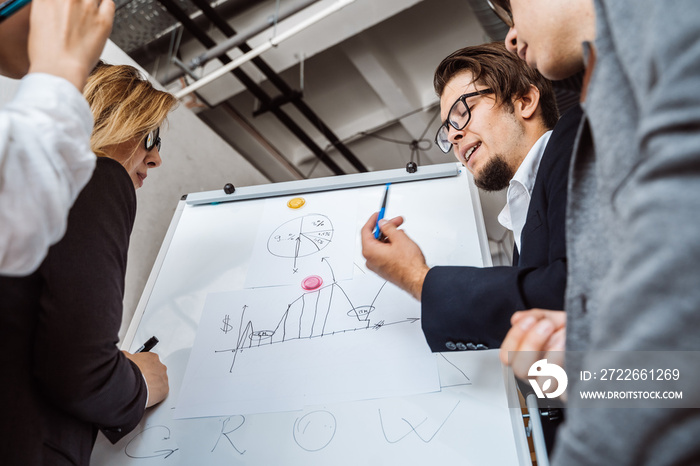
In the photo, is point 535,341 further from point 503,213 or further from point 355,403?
point 503,213

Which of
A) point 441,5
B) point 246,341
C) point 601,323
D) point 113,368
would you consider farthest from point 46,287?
point 441,5

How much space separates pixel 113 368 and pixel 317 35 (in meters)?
1.91

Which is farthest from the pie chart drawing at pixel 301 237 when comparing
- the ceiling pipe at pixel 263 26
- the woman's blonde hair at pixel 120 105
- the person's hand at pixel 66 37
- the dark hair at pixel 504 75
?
the ceiling pipe at pixel 263 26

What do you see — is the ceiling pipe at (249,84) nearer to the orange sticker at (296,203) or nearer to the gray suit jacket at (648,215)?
the orange sticker at (296,203)

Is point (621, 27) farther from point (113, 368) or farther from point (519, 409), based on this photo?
point (113, 368)

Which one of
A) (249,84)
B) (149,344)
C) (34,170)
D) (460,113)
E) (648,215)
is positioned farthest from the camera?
(249,84)

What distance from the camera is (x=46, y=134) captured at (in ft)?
1.63

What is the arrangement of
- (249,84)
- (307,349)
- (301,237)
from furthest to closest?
(249,84), (301,237), (307,349)

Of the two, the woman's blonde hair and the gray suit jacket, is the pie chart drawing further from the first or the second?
the gray suit jacket

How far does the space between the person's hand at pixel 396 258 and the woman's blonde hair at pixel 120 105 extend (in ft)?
1.68

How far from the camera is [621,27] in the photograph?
0.40 meters

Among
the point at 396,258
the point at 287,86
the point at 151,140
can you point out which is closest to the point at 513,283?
the point at 396,258

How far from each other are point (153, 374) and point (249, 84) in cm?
184

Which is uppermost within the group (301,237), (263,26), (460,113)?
(263,26)
